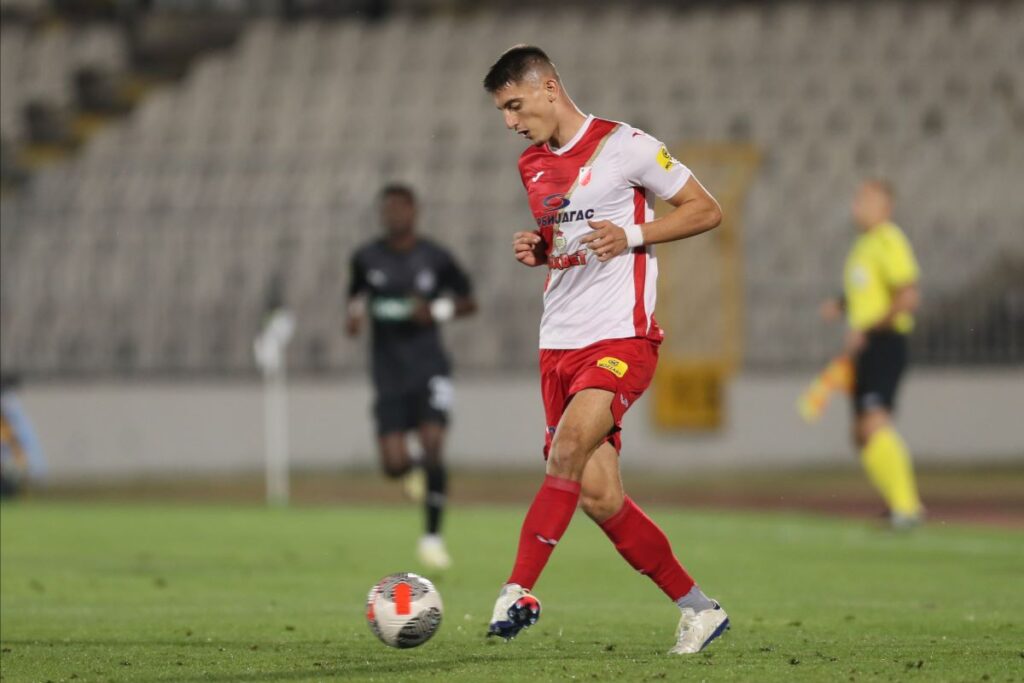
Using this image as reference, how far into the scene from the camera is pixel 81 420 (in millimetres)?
22375

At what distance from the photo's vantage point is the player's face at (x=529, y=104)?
7.00 m

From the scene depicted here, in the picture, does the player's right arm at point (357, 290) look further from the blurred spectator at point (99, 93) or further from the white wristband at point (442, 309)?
the blurred spectator at point (99, 93)

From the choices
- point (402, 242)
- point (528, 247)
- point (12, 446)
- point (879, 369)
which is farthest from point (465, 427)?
point (528, 247)

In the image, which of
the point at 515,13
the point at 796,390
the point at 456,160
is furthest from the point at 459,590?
the point at 515,13

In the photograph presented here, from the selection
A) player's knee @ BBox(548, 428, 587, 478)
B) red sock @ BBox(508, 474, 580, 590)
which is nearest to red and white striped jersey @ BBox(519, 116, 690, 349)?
Result: player's knee @ BBox(548, 428, 587, 478)

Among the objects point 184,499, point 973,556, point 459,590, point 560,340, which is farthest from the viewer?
point 184,499

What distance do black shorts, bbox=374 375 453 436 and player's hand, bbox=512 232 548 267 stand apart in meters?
5.36

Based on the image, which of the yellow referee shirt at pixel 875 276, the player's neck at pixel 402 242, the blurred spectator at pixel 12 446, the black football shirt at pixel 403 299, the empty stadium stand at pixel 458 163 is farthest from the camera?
the empty stadium stand at pixel 458 163

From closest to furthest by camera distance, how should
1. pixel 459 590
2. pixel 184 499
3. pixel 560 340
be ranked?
pixel 560 340, pixel 459 590, pixel 184 499

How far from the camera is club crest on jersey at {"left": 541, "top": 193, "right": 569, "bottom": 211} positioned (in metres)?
7.08

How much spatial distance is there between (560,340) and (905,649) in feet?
5.74

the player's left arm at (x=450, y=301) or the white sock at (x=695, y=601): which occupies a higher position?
the player's left arm at (x=450, y=301)

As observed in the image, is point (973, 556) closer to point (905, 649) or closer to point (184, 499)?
point (905, 649)

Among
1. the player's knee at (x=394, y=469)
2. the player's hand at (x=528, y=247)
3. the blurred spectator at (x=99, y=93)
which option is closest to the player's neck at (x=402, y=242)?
the player's knee at (x=394, y=469)
